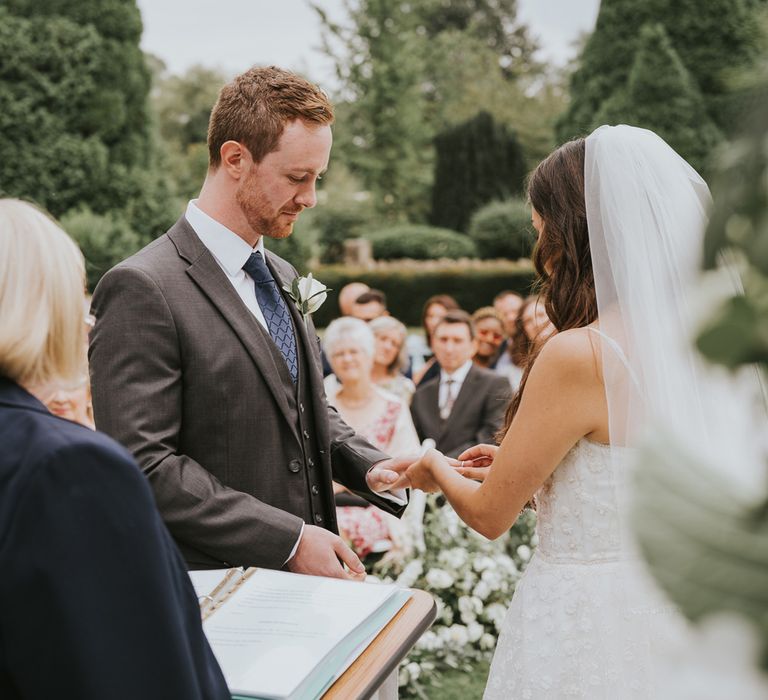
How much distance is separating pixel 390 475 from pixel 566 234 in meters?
0.95

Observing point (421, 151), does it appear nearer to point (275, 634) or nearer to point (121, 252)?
point (121, 252)

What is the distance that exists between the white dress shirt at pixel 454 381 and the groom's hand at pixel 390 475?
138 inches

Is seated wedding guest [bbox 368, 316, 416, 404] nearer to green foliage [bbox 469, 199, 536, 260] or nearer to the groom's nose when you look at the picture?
the groom's nose

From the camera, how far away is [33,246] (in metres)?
1.25

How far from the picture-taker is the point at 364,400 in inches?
221

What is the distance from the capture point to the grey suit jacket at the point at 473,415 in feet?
19.6

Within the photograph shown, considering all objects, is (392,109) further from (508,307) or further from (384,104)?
(508,307)

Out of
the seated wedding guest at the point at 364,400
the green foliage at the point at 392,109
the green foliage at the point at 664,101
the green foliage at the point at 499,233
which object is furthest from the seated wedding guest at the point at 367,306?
the green foliage at the point at 392,109

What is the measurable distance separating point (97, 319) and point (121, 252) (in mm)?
9613

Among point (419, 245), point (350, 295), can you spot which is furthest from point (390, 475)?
point (419, 245)

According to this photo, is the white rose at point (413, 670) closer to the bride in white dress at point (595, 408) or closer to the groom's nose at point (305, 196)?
the bride in white dress at point (595, 408)

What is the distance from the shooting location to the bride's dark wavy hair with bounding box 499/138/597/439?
92.2 inches

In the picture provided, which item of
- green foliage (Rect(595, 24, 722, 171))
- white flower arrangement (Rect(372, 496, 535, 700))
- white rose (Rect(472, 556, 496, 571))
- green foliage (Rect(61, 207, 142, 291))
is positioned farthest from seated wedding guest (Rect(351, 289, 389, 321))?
green foliage (Rect(595, 24, 722, 171))

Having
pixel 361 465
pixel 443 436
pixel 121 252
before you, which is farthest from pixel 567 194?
pixel 121 252
